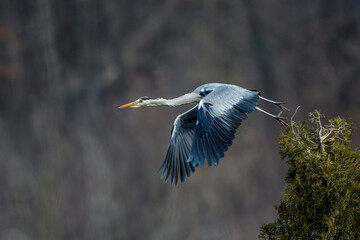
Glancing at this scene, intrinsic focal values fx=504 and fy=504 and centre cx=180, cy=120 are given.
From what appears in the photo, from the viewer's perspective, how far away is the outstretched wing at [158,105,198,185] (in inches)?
151

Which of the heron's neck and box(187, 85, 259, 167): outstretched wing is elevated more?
the heron's neck

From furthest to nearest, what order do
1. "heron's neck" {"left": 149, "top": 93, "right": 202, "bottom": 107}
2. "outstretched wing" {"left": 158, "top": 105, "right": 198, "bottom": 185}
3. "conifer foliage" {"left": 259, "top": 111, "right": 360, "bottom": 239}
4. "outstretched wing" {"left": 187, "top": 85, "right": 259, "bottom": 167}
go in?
"outstretched wing" {"left": 158, "top": 105, "right": 198, "bottom": 185} → "heron's neck" {"left": 149, "top": 93, "right": 202, "bottom": 107} → "outstretched wing" {"left": 187, "top": 85, "right": 259, "bottom": 167} → "conifer foliage" {"left": 259, "top": 111, "right": 360, "bottom": 239}

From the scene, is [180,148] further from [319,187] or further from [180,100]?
[319,187]

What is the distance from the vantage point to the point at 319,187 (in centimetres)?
263

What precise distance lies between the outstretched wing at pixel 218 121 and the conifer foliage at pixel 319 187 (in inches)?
16.9

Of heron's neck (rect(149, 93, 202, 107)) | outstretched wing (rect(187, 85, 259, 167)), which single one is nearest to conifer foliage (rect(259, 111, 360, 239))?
outstretched wing (rect(187, 85, 259, 167))

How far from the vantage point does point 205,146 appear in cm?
312

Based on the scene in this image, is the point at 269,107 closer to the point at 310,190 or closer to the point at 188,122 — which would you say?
the point at 188,122

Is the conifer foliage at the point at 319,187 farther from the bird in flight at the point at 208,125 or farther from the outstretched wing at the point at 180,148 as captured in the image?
the outstretched wing at the point at 180,148

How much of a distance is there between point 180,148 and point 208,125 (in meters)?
0.75

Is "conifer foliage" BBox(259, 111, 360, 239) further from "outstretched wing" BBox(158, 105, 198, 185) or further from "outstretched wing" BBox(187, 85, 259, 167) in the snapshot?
"outstretched wing" BBox(158, 105, 198, 185)

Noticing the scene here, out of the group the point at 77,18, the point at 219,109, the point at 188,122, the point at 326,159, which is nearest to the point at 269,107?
the point at 77,18

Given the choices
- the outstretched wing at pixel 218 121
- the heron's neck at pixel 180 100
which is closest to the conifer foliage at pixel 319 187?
the outstretched wing at pixel 218 121

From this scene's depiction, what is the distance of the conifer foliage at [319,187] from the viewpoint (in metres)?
2.60
